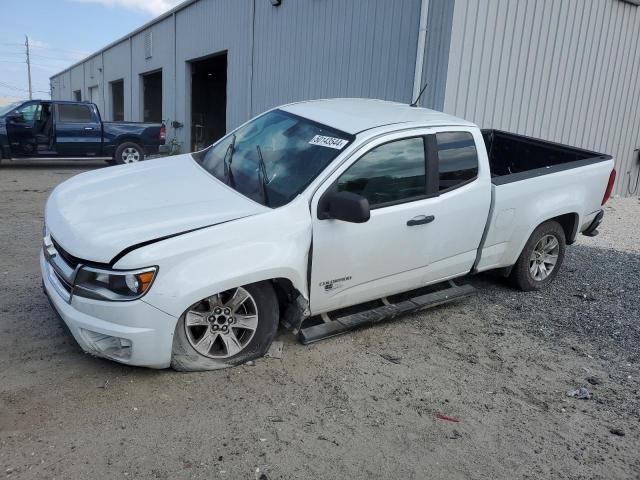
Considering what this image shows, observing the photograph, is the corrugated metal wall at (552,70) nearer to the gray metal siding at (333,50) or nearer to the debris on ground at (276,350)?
the gray metal siding at (333,50)

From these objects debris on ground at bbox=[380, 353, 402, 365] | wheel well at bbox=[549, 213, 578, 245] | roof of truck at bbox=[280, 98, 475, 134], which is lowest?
debris on ground at bbox=[380, 353, 402, 365]

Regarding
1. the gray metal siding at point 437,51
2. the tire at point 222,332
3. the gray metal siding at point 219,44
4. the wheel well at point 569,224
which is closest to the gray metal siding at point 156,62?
the gray metal siding at point 219,44

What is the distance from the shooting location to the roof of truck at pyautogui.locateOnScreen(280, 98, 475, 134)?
14.0 ft

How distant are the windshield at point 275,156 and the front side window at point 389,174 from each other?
0.70ft

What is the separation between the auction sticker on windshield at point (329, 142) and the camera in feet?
13.1

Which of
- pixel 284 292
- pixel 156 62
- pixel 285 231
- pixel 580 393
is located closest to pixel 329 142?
pixel 285 231

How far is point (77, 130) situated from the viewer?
13875 mm

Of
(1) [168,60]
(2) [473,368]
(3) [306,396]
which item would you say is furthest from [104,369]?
(1) [168,60]

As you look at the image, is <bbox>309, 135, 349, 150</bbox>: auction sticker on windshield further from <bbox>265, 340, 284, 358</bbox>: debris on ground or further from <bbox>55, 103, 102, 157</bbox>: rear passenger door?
<bbox>55, 103, 102, 157</bbox>: rear passenger door

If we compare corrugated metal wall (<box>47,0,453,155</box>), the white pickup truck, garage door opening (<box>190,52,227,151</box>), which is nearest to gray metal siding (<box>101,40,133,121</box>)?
garage door opening (<box>190,52,227,151</box>)

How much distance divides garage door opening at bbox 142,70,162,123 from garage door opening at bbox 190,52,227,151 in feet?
11.4

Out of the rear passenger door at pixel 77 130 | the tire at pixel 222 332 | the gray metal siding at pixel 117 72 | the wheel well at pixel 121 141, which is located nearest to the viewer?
the tire at pixel 222 332

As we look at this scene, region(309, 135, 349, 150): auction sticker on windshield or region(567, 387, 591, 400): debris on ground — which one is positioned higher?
region(309, 135, 349, 150): auction sticker on windshield

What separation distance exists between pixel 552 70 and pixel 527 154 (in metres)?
4.04
